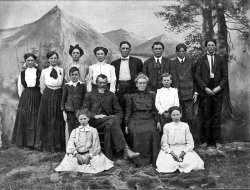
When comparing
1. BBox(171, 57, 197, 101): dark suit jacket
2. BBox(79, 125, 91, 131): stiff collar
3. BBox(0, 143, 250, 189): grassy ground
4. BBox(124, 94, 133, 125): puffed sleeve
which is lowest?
BBox(0, 143, 250, 189): grassy ground

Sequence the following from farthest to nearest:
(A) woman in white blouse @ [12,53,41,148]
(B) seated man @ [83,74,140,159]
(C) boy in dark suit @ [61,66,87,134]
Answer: (A) woman in white blouse @ [12,53,41,148], (C) boy in dark suit @ [61,66,87,134], (B) seated man @ [83,74,140,159]

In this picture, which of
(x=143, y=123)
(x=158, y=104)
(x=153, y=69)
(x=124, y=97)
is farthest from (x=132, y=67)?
(x=143, y=123)

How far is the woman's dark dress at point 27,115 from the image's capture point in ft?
21.9

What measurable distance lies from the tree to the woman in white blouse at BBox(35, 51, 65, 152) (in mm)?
2490

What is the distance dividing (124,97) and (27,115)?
187 centimetres

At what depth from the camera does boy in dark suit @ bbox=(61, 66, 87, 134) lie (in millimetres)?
6090

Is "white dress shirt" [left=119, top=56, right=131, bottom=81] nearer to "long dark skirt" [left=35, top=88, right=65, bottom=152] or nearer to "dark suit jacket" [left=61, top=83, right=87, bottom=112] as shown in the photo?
"dark suit jacket" [left=61, top=83, right=87, bottom=112]

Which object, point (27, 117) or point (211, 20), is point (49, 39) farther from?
point (211, 20)

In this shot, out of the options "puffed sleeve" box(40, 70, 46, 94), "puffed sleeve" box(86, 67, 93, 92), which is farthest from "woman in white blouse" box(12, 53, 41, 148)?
"puffed sleeve" box(86, 67, 93, 92)

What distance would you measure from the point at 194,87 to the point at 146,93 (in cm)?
96

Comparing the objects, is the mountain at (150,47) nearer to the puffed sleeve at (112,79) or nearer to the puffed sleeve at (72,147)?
the puffed sleeve at (112,79)

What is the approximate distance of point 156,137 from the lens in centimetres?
566

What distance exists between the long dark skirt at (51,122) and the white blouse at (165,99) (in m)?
1.70

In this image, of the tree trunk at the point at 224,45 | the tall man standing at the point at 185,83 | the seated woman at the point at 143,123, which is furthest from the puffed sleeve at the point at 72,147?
the tree trunk at the point at 224,45
